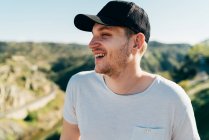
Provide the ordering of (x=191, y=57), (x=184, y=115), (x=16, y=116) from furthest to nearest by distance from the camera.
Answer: (x=191, y=57) → (x=16, y=116) → (x=184, y=115)

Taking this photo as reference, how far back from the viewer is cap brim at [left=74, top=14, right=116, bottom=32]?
4.44m

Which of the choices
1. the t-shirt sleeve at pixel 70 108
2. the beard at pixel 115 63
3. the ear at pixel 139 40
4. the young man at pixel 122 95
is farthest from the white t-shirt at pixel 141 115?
the ear at pixel 139 40

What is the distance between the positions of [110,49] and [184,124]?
3.80ft

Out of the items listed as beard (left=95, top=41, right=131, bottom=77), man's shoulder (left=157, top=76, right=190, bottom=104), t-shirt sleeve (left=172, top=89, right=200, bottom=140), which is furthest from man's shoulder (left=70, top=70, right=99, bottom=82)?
t-shirt sleeve (left=172, top=89, right=200, bottom=140)

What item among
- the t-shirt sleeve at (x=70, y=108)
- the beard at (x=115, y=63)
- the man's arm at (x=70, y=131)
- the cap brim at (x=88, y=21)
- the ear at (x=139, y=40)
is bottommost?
the man's arm at (x=70, y=131)

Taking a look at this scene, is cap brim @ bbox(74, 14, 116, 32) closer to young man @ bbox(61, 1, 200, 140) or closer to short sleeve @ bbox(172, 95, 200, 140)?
young man @ bbox(61, 1, 200, 140)

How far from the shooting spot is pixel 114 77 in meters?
4.63

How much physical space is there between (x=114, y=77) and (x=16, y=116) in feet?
259

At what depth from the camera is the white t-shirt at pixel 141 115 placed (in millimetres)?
4387

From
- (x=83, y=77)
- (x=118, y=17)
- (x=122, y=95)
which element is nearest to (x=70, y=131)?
(x=83, y=77)

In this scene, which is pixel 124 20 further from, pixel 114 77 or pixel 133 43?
pixel 114 77

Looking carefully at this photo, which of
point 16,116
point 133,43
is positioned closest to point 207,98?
point 133,43

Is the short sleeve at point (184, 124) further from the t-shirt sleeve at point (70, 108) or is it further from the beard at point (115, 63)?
the t-shirt sleeve at point (70, 108)

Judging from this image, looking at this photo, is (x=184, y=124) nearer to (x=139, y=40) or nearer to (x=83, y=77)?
(x=139, y=40)
